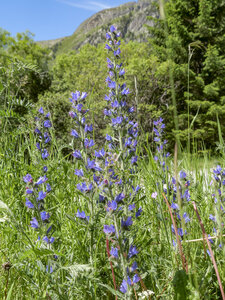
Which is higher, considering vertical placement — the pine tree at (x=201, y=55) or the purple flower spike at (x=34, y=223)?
the pine tree at (x=201, y=55)

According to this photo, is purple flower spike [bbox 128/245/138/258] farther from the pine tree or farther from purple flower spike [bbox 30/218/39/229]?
the pine tree

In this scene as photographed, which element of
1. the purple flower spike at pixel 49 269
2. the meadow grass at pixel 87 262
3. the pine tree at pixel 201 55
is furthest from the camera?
the pine tree at pixel 201 55

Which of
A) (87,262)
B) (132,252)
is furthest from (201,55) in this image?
(132,252)

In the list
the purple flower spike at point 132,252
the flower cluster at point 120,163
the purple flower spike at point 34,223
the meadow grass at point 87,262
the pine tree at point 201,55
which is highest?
the pine tree at point 201,55

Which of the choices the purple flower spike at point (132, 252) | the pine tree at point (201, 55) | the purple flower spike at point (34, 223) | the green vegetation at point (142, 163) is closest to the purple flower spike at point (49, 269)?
the green vegetation at point (142, 163)

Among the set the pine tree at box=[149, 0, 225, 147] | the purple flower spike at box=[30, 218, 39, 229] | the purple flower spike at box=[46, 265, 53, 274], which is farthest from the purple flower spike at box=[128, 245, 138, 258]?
the pine tree at box=[149, 0, 225, 147]

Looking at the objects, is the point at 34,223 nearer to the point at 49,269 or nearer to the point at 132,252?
the point at 49,269

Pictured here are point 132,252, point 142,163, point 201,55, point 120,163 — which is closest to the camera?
point 132,252

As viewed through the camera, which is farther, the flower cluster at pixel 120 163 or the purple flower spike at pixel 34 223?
the purple flower spike at pixel 34 223

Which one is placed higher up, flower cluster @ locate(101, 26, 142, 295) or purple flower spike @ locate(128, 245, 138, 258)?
flower cluster @ locate(101, 26, 142, 295)

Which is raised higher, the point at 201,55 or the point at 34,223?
the point at 201,55

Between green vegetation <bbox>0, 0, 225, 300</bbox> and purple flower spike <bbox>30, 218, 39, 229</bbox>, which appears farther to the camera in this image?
purple flower spike <bbox>30, 218, 39, 229</bbox>

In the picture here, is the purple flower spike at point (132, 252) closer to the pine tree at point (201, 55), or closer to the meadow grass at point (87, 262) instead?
the meadow grass at point (87, 262)

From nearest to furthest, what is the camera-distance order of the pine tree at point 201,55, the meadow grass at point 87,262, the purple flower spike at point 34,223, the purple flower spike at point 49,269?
the meadow grass at point 87,262, the purple flower spike at point 49,269, the purple flower spike at point 34,223, the pine tree at point 201,55
